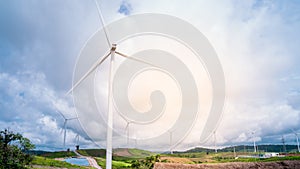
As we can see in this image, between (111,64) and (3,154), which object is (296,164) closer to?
(111,64)

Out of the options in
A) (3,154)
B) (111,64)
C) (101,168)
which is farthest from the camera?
(101,168)

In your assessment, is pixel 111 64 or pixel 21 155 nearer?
pixel 21 155

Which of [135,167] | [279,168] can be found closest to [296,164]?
[279,168]

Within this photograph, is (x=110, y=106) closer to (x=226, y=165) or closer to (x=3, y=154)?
(x=3, y=154)

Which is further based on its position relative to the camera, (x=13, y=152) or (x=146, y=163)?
(x=146, y=163)

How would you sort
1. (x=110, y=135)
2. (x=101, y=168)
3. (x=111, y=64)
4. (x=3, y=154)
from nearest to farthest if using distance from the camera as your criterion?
(x=3, y=154), (x=110, y=135), (x=111, y=64), (x=101, y=168)

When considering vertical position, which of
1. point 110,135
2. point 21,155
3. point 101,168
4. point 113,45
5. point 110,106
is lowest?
point 101,168

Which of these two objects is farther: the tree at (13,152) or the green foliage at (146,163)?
the green foliage at (146,163)

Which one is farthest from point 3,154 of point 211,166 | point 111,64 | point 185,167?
point 211,166

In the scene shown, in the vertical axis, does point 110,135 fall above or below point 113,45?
below

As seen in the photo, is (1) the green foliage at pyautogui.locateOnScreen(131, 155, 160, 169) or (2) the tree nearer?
(2) the tree
